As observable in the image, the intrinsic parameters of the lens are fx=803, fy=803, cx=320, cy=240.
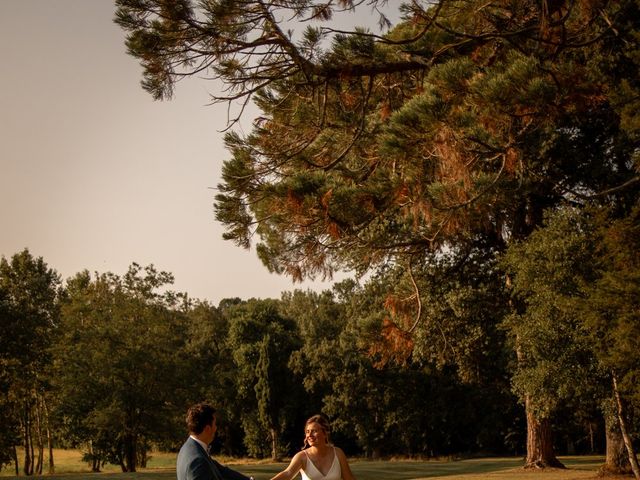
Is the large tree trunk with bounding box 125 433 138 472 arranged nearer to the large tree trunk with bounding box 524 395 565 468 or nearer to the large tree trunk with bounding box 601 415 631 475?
the large tree trunk with bounding box 524 395 565 468

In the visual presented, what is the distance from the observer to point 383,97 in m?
15.9

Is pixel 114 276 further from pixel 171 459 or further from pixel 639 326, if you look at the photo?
pixel 639 326

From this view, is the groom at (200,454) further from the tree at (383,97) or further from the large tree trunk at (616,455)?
the large tree trunk at (616,455)

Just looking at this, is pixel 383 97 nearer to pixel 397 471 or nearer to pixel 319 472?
pixel 319 472

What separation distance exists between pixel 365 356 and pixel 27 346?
17252 millimetres

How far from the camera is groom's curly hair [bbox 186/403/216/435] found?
5.11 m

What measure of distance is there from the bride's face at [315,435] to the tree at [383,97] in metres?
5.76

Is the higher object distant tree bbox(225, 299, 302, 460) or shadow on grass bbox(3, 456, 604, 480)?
distant tree bbox(225, 299, 302, 460)

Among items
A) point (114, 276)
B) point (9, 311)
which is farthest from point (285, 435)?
point (9, 311)

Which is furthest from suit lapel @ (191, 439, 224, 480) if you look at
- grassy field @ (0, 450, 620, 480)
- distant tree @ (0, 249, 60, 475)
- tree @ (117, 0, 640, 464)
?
distant tree @ (0, 249, 60, 475)

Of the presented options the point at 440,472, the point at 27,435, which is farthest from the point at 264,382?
the point at 440,472

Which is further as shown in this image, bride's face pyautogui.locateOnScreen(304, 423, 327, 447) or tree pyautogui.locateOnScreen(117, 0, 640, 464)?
tree pyautogui.locateOnScreen(117, 0, 640, 464)

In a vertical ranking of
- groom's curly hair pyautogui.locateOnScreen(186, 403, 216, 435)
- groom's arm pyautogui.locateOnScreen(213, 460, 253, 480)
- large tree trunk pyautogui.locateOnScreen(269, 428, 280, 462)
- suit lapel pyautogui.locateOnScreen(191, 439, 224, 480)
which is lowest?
large tree trunk pyautogui.locateOnScreen(269, 428, 280, 462)

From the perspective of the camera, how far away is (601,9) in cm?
1320
